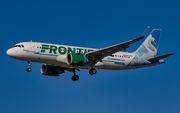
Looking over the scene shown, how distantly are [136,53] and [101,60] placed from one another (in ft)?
25.2

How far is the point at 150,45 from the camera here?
49.5m

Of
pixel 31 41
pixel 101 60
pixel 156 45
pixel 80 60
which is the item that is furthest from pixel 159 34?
pixel 31 41

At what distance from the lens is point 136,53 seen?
1853 inches

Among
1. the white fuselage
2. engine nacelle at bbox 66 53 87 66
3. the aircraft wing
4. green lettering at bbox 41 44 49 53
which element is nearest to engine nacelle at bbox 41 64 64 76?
the white fuselage

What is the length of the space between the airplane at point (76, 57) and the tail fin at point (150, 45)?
165 cm

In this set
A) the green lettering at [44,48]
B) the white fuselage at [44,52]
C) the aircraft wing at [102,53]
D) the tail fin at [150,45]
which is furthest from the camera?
the tail fin at [150,45]

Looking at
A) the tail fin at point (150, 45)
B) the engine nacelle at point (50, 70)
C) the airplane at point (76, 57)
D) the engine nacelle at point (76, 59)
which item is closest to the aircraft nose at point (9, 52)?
the airplane at point (76, 57)

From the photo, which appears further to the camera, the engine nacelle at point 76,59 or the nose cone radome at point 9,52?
the nose cone radome at point 9,52

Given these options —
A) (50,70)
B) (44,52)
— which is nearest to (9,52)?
(44,52)

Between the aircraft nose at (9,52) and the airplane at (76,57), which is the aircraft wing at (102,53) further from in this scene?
the aircraft nose at (9,52)

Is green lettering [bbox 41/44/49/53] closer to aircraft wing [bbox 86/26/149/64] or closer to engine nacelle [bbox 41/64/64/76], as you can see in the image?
aircraft wing [bbox 86/26/149/64]

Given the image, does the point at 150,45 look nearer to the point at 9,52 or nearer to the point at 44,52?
the point at 44,52

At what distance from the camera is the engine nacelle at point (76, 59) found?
38.6m

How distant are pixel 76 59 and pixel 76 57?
1.02 feet
